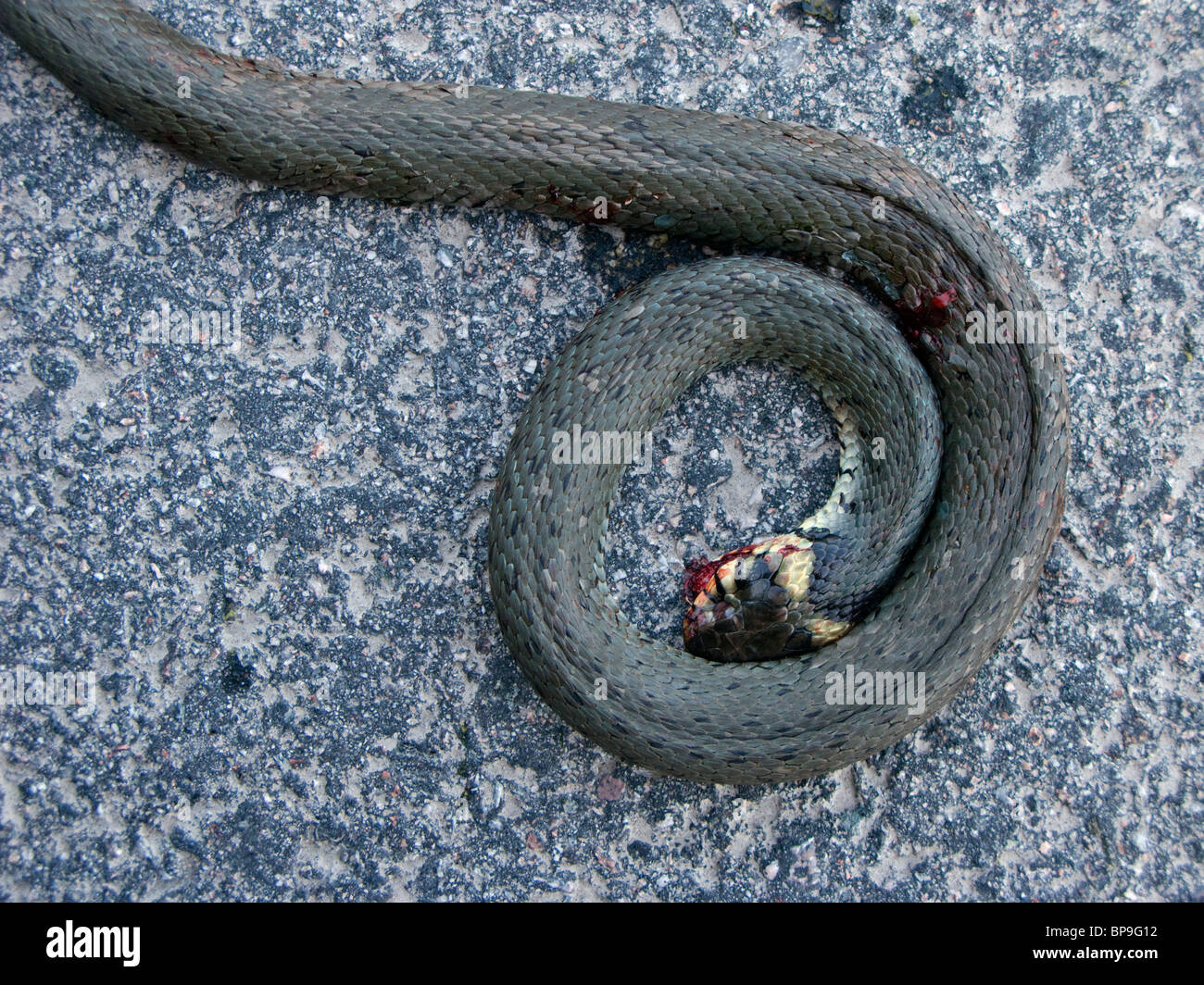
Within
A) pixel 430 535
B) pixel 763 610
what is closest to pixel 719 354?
pixel 763 610

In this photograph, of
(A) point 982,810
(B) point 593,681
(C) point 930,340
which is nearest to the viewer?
(B) point 593,681

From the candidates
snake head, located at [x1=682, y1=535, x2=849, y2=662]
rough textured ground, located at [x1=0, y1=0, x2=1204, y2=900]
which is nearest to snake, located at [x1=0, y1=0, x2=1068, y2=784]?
snake head, located at [x1=682, y1=535, x2=849, y2=662]

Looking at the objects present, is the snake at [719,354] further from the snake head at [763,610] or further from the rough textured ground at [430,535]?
the rough textured ground at [430,535]

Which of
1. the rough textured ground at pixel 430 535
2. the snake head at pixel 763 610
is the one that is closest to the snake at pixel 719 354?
the snake head at pixel 763 610

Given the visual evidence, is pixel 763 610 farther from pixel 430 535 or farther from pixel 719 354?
pixel 430 535

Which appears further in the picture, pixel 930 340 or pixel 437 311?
pixel 437 311

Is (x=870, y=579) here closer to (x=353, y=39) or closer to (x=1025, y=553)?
(x=1025, y=553)

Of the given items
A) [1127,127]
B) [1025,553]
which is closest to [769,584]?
[1025,553]
